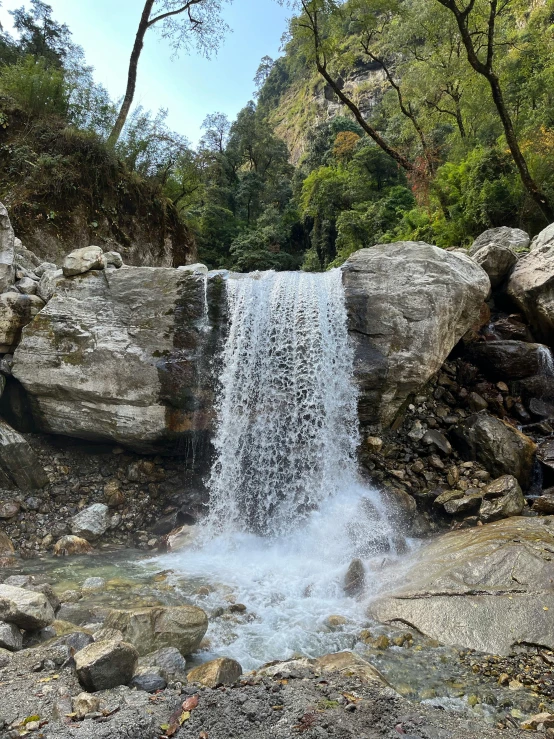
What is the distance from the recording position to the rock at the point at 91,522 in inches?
288

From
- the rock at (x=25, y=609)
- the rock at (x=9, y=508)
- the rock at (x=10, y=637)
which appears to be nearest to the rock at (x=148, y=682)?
the rock at (x=10, y=637)

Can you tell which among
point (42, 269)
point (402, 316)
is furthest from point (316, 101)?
point (402, 316)

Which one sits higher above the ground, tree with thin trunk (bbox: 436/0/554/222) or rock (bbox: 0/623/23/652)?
tree with thin trunk (bbox: 436/0/554/222)

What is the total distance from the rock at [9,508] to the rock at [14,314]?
265cm

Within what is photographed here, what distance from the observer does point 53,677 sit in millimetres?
3000

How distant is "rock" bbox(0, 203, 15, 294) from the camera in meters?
8.07

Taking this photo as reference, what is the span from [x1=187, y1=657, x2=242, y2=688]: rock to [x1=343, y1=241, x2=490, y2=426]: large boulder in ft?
16.9

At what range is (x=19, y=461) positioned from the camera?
25.0 ft

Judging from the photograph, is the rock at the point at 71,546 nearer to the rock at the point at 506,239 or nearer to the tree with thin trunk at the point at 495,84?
the rock at the point at 506,239

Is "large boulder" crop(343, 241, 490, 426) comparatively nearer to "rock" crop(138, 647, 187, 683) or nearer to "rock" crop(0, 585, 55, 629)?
"rock" crop(138, 647, 187, 683)

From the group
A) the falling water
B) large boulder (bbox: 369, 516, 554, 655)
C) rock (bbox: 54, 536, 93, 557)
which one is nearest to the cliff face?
the falling water

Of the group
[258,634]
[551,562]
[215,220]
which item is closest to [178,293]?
[258,634]

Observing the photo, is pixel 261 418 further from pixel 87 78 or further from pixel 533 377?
pixel 87 78

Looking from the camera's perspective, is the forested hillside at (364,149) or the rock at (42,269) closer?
the rock at (42,269)
